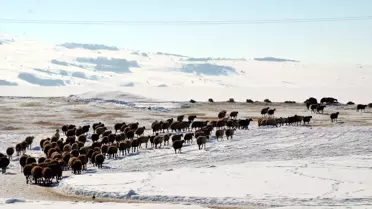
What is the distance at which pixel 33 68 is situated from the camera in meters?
200

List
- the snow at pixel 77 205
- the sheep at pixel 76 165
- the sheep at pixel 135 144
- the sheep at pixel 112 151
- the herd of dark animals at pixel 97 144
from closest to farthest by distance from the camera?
1. the snow at pixel 77 205
2. the herd of dark animals at pixel 97 144
3. the sheep at pixel 76 165
4. the sheep at pixel 112 151
5. the sheep at pixel 135 144

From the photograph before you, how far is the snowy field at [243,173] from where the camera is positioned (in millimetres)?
25594

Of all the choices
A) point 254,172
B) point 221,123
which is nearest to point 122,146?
point 254,172

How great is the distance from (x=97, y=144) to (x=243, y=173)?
12.2m

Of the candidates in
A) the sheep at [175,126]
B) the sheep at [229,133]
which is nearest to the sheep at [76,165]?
the sheep at [229,133]

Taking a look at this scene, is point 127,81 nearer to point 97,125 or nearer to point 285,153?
point 97,125

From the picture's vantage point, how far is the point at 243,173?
101ft

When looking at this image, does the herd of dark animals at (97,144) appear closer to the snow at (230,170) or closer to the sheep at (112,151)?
the sheep at (112,151)

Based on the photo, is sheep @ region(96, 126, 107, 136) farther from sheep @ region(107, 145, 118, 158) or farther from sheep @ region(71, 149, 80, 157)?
sheep @ region(71, 149, 80, 157)

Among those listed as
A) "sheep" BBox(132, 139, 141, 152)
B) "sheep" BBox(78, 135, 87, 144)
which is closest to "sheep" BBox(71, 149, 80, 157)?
"sheep" BBox(132, 139, 141, 152)

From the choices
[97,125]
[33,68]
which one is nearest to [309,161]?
[97,125]

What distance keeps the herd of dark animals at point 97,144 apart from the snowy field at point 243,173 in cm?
64

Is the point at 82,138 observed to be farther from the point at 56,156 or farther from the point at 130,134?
the point at 56,156

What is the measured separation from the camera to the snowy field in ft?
84.0
